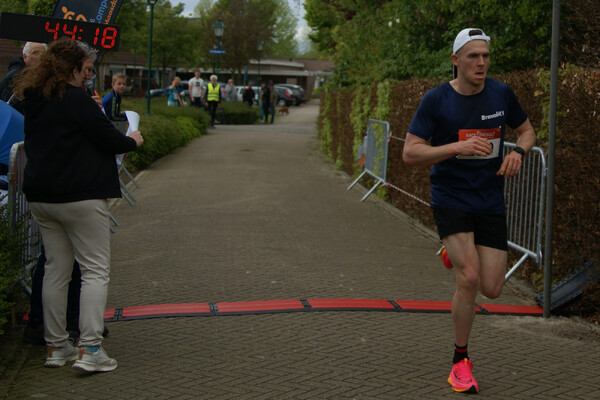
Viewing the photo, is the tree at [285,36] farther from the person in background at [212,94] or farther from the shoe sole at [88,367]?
the shoe sole at [88,367]

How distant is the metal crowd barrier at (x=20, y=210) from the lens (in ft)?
18.2

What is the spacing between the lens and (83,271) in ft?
15.6

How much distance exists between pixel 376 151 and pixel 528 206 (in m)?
6.26

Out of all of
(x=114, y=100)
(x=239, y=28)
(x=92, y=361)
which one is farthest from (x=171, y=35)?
(x=92, y=361)

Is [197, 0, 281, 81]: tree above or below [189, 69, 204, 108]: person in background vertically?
above

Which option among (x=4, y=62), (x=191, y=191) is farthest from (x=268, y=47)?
(x=191, y=191)

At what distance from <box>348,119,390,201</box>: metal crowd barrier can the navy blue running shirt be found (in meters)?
7.93

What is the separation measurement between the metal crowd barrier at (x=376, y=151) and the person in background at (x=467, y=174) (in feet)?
26.1

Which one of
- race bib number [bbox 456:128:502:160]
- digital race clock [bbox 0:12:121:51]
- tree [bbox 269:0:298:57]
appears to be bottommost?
race bib number [bbox 456:128:502:160]

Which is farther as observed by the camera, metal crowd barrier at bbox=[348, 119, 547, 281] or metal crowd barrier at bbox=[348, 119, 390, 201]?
metal crowd barrier at bbox=[348, 119, 390, 201]

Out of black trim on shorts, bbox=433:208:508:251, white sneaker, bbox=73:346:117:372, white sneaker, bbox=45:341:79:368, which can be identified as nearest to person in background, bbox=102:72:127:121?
white sneaker, bbox=45:341:79:368

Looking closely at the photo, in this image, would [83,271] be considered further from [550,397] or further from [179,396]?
[550,397]

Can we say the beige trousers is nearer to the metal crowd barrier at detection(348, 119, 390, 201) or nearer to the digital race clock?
the digital race clock

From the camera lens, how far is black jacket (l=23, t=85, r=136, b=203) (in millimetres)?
4625
